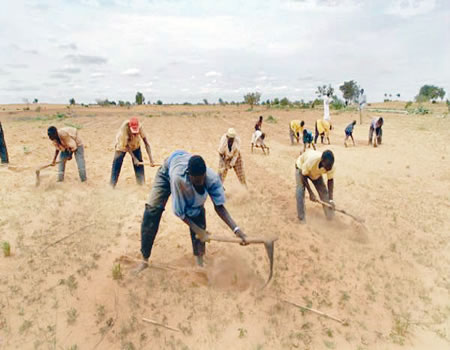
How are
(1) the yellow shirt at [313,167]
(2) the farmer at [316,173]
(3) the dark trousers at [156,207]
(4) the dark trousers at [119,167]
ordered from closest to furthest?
(3) the dark trousers at [156,207] → (2) the farmer at [316,173] → (1) the yellow shirt at [313,167] → (4) the dark trousers at [119,167]

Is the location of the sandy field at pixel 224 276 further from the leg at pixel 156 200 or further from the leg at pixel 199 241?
the leg at pixel 156 200

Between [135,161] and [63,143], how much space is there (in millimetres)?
1394

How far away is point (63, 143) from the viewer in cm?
602

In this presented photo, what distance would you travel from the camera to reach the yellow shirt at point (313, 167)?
4590 millimetres

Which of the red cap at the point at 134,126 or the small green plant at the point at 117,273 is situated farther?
the red cap at the point at 134,126

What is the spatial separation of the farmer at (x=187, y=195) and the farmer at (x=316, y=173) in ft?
5.92

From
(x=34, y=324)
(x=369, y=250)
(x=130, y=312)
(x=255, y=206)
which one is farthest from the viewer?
(x=255, y=206)

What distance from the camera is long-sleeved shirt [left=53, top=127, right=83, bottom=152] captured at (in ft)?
19.6

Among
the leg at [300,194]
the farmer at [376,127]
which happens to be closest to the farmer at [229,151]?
the leg at [300,194]

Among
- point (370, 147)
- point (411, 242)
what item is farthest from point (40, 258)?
point (370, 147)

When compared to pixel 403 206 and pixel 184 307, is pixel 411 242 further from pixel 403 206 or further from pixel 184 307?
pixel 184 307

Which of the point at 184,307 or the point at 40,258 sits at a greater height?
the point at 40,258

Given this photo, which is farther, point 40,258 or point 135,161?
point 135,161

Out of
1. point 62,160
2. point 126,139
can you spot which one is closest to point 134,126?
point 126,139
